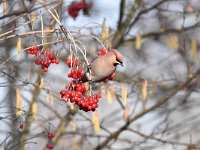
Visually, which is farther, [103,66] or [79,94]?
[103,66]

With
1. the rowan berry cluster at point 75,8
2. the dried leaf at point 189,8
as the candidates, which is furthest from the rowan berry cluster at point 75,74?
the dried leaf at point 189,8

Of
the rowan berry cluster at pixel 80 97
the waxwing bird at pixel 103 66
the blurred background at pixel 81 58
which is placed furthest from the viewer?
the blurred background at pixel 81 58

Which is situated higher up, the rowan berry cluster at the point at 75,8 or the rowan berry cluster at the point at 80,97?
the rowan berry cluster at the point at 75,8

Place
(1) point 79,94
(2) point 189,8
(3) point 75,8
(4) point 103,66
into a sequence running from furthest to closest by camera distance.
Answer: (2) point 189,8
(3) point 75,8
(4) point 103,66
(1) point 79,94

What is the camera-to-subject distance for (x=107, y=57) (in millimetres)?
3145

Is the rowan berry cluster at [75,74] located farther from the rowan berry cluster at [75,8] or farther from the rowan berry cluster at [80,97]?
the rowan berry cluster at [75,8]

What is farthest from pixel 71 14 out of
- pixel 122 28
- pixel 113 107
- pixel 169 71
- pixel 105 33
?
pixel 113 107

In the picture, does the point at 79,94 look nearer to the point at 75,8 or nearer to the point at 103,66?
the point at 103,66

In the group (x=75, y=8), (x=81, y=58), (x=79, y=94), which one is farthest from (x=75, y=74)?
(x=81, y=58)

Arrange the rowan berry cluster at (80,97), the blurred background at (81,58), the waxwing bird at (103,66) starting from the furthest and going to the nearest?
the blurred background at (81,58) → the waxwing bird at (103,66) → the rowan berry cluster at (80,97)

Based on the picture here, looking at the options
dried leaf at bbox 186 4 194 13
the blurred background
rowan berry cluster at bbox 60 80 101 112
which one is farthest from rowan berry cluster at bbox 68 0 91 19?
rowan berry cluster at bbox 60 80 101 112

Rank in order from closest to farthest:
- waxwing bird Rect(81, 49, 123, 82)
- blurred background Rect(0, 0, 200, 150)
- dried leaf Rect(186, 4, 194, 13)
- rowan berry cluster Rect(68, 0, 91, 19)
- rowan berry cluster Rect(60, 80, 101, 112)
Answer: rowan berry cluster Rect(60, 80, 101, 112)
waxwing bird Rect(81, 49, 123, 82)
blurred background Rect(0, 0, 200, 150)
rowan berry cluster Rect(68, 0, 91, 19)
dried leaf Rect(186, 4, 194, 13)

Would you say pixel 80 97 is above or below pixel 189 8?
below

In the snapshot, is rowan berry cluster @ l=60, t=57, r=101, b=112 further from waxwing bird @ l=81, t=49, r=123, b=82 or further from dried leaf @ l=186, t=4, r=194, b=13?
dried leaf @ l=186, t=4, r=194, b=13
